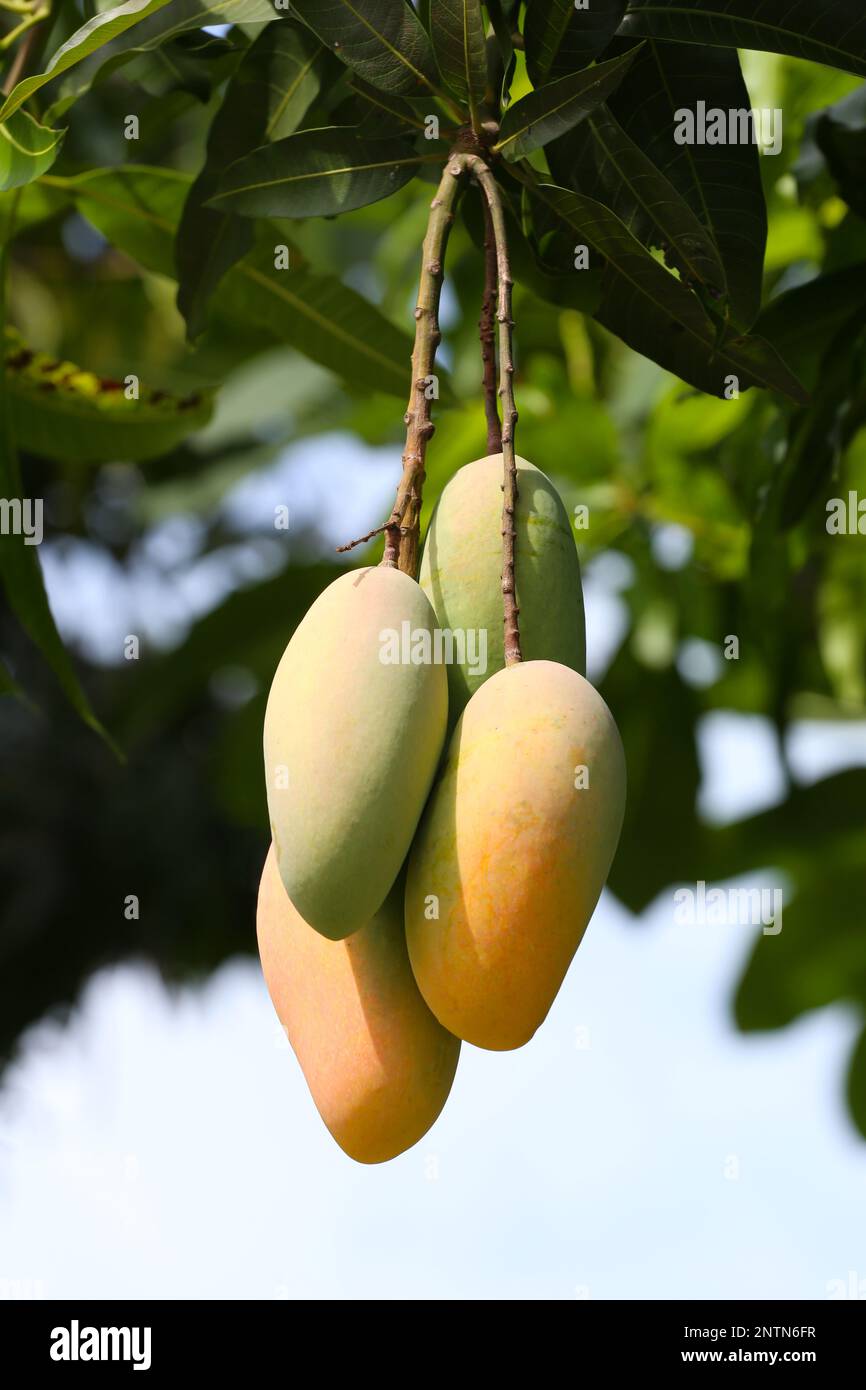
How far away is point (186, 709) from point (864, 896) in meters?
2.50

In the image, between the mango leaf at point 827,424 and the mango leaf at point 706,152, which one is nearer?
the mango leaf at point 706,152

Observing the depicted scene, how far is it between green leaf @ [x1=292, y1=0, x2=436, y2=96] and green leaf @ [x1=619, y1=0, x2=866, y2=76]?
0.10 meters

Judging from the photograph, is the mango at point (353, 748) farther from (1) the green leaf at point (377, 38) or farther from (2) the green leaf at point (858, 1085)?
(2) the green leaf at point (858, 1085)

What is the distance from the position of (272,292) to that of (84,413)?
0.18 metres

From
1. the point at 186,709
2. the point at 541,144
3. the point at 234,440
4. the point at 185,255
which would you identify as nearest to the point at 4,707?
the point at 186,709

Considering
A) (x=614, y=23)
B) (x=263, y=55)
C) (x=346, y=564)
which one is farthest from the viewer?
(x=346, y=564)

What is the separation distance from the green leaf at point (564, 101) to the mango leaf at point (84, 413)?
0.51 meters

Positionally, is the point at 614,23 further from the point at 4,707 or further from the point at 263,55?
the point at 4,707

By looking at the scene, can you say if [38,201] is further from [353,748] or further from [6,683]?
[353,748]

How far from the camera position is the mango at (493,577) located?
0.59 m

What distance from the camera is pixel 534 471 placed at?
0.63 m

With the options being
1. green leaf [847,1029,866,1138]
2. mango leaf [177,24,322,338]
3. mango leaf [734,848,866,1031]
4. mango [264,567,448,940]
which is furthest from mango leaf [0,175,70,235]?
green leaf [847,1029,866,1138]

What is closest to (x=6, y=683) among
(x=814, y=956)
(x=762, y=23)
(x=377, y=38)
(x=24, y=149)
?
(x=24, y=149)

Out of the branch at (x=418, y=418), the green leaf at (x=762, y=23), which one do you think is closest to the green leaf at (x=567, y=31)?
the green leaf at (x=762, y=23)
